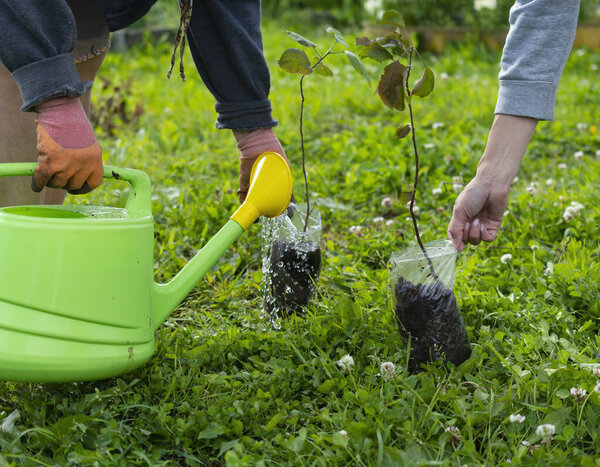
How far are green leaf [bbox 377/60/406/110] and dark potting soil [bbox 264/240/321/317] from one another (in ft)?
1.61

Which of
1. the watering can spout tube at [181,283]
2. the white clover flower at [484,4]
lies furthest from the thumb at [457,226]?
the white clover flower at [484,4]

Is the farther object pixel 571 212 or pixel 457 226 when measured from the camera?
pixel 571 212

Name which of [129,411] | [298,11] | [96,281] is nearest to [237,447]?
[129,411]

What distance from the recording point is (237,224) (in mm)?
1573

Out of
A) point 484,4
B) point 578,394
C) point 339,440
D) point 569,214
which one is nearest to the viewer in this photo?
point 339,440

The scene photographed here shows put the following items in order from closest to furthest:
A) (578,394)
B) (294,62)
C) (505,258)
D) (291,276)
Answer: (578,394) → (294,62) → (291,276) → (505,258)

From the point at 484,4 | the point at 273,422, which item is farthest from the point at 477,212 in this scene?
the point at 484,4

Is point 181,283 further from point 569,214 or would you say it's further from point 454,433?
point 569,214

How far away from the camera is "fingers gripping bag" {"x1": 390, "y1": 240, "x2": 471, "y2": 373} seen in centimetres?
154

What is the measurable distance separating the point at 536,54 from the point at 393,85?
1.01ft

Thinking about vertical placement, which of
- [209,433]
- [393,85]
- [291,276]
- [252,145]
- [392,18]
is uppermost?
[392,18]

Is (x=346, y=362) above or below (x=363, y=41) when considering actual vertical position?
below

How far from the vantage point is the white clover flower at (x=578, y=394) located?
1400 mm

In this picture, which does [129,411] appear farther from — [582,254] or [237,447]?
[582,254]
